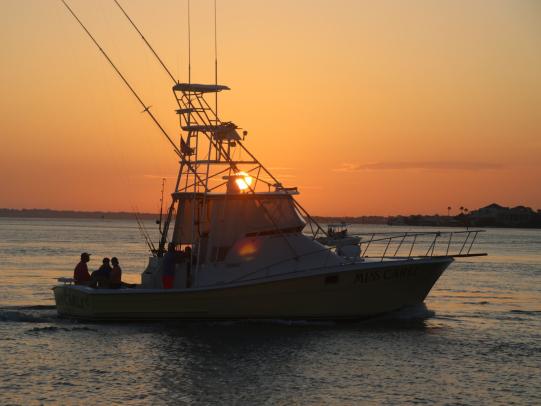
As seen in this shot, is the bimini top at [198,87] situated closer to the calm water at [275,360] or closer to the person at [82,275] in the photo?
the person at [82,275]

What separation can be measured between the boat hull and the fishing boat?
0.09ft

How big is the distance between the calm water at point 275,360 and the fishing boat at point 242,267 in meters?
0.55

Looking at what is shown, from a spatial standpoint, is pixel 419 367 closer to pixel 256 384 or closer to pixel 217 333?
pixel 256 384

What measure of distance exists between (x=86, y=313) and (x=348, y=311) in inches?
283

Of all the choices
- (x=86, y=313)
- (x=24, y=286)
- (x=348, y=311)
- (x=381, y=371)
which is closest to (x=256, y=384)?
(x=381, y=371)

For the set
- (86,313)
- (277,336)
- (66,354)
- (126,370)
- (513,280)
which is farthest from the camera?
(513,280)

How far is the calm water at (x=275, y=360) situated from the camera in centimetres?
1608

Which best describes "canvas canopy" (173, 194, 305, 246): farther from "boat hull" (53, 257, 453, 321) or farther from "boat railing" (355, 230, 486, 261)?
"boat railing" (355, 230, 486, 261)

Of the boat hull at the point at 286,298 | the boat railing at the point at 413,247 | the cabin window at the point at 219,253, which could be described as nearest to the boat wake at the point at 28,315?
the boat hull at the point at 286,298

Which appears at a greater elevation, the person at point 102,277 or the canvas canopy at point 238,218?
the canvas canopy at point 238,218

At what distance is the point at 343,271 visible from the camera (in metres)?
22.3

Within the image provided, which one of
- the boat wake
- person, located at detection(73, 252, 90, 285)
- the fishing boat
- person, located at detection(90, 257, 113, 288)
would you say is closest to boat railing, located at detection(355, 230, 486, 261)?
the fishing boat

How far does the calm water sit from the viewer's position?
52.7 feet

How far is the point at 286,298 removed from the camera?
2247 centimetres
